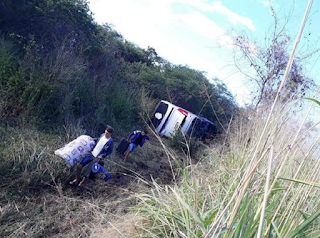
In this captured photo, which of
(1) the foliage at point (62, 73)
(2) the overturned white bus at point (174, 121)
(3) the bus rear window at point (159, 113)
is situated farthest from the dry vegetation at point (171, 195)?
(3) the bus rear window at point (159, 113)

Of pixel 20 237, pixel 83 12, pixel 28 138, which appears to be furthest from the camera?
pixel 83 12

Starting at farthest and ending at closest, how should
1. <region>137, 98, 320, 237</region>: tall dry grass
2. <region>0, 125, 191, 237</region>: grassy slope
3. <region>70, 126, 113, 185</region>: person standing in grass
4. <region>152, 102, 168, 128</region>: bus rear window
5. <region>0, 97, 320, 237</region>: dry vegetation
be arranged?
<region>152, 102, 168, 128</region>: bus rear window, <region>70, 126, 113, 185</region>: person standing in grass, <region>0, 125, 191, 237</region>: grassy slope, <region>0, 97, 320, 237</region>: dry vegetation, <region>137, 98, 320, 237</region>: tall dry grass

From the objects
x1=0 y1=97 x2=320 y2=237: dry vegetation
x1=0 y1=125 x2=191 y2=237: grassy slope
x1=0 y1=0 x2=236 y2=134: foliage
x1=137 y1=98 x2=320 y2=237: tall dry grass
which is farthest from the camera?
x1=0 y1=0 x2=236 y2=134: foliage

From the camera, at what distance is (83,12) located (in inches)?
431

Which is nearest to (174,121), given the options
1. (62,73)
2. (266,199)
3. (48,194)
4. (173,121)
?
(173,121)

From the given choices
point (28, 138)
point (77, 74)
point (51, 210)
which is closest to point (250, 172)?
point (51, 210)

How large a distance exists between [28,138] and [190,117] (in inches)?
318

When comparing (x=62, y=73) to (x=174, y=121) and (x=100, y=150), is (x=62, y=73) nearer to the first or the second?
(x=100, y=150)

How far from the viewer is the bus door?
44.3 ft

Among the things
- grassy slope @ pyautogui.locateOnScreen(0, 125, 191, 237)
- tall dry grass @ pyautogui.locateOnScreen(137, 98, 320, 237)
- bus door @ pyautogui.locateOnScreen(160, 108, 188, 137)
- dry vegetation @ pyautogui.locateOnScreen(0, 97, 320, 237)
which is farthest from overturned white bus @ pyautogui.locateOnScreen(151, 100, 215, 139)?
tall dry grass @ pyautogui.locateOnScreen(137, 98, 320, 237)

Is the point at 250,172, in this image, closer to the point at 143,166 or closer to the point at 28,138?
the point at 28,138

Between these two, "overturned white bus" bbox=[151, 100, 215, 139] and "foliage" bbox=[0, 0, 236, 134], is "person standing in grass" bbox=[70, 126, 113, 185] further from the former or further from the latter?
"overturned white bus" bbox=[151, 100, 215, 139]

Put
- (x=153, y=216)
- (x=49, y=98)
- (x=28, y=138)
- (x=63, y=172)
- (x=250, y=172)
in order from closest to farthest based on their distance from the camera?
(x=250, y=172)
(x=153, y=216)
(x=63, y=172)
(x=28, y=138)
(x=49, y=98)

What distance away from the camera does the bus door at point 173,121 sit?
1350cm
